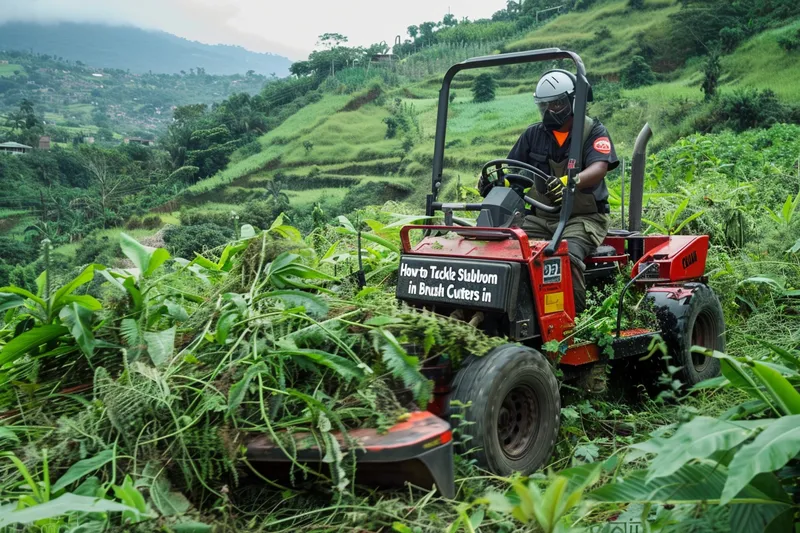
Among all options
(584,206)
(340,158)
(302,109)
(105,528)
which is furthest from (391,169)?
(105,528)

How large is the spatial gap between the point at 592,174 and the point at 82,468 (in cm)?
339

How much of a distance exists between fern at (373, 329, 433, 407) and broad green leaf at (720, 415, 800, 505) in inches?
60.1

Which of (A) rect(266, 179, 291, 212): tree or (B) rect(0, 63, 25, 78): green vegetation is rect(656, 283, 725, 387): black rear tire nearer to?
(A) rect(266, 179, 291, 212): tree

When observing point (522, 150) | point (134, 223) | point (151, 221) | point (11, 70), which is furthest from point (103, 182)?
point (11, 70)

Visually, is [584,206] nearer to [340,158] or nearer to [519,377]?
[519,377]

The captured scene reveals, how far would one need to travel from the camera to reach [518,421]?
4074mm

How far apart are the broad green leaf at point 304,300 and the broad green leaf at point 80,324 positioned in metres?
0.84

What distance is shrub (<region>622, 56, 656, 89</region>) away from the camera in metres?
20.7

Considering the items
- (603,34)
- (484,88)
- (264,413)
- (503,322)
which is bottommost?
(264,413)

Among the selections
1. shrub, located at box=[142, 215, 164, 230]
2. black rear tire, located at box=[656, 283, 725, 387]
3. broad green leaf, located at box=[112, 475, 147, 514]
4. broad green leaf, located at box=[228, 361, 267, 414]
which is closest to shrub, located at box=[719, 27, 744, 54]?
shrub, located at box=[142, 215, 164, 230]

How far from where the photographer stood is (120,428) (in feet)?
10.4

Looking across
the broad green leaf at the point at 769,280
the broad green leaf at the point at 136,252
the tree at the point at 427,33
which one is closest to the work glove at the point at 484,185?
the broad green leaf at the point at 769,280

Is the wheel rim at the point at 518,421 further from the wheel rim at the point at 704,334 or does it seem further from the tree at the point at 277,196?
the tree at the point at 277,196

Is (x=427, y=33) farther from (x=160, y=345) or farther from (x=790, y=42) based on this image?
(x=160, y=345)
